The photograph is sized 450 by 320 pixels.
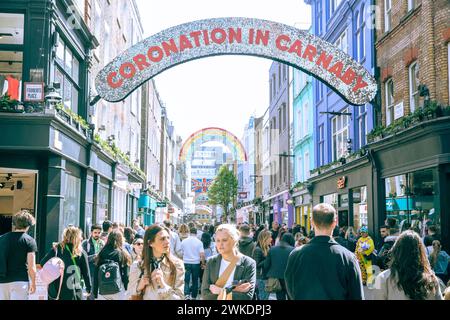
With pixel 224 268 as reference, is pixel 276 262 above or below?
below

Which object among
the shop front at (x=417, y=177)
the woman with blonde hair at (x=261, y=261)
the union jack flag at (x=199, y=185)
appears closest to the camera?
the woman with blonde hair at (x=261, y=261)

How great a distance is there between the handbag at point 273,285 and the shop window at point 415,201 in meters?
5.58

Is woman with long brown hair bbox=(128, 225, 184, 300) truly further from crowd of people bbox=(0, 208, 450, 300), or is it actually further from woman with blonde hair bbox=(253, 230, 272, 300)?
woman with blonde hair bbox=(253, 230, 272, 300)

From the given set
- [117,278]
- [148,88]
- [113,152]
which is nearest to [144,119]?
[148,88]

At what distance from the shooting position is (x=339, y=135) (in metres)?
25.3

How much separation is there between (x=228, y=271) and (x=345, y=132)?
1925cm

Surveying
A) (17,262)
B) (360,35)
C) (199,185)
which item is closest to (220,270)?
(17,262)

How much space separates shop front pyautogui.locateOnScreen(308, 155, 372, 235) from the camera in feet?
64.7

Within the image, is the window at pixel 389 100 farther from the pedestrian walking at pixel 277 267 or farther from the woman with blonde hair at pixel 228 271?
the woman with blonde hair at pixel 228 271

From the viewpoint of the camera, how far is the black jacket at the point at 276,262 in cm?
998

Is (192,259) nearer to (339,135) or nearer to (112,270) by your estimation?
(112,270)

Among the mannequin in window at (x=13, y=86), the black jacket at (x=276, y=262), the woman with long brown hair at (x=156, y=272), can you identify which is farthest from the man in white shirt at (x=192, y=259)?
the woman with long brown hair at (x=156, y=272)
